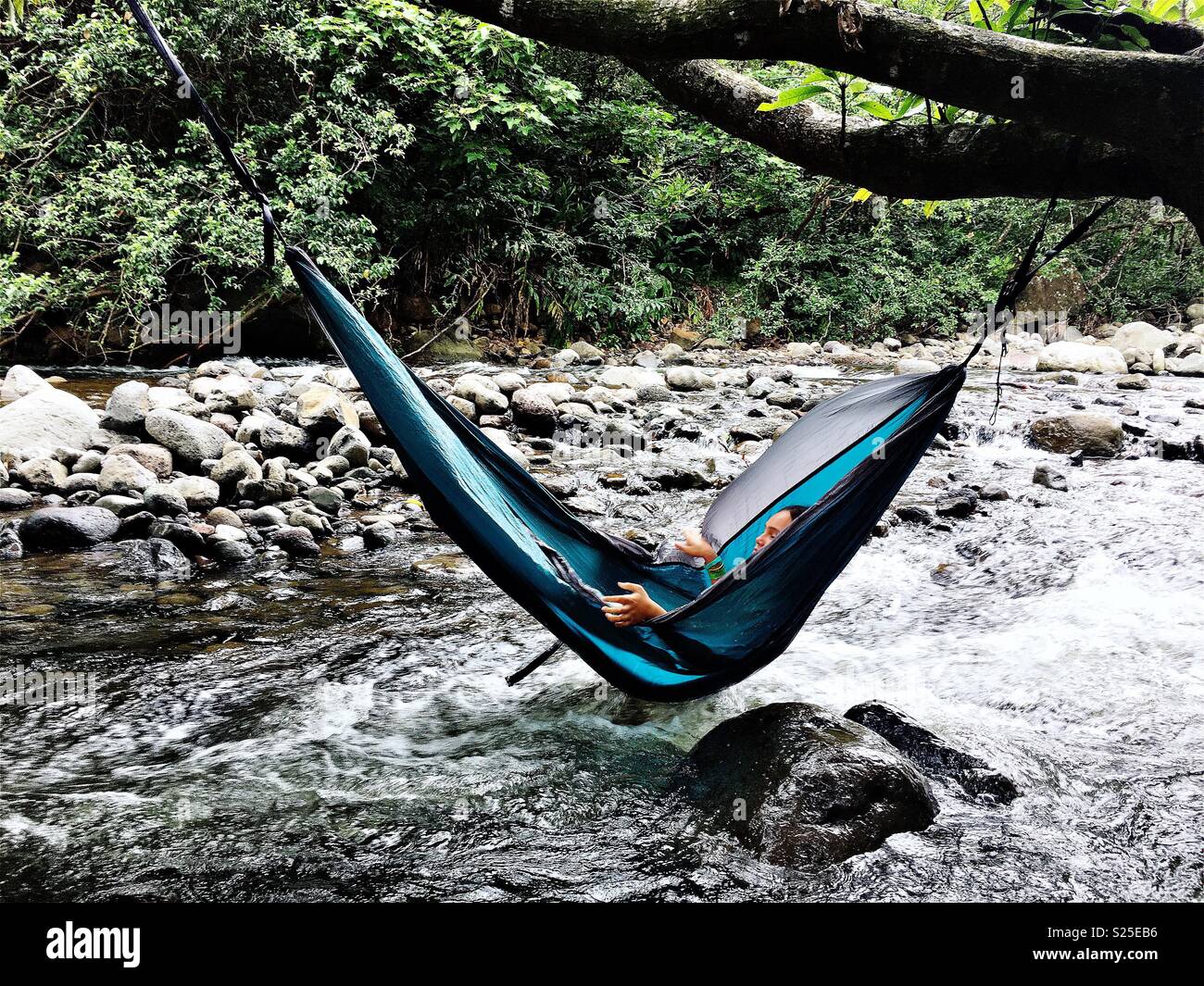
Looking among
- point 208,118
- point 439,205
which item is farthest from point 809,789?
point 439,205

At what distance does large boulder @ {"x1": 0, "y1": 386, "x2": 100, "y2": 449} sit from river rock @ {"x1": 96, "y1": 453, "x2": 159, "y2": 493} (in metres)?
0.52

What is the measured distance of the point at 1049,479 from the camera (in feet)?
14.4

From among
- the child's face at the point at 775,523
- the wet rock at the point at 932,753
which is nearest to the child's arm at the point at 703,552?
the child's face at the point at 775,523

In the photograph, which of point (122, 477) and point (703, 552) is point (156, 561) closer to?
point (122, 477)

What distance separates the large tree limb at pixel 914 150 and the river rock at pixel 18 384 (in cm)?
460

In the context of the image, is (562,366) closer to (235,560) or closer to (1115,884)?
(235,560)

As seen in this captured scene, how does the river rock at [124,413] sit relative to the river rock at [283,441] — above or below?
above

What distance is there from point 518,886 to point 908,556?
2486 millimetres

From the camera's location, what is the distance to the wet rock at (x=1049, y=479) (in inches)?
170

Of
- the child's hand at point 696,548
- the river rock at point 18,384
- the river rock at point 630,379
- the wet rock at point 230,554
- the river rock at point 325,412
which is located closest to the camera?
the child's hand at point 696,548

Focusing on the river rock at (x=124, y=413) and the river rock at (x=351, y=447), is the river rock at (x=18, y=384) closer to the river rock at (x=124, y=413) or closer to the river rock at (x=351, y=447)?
the river rock at (x=124, y=413)

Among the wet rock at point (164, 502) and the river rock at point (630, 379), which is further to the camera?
the river rock at point (630, 379)

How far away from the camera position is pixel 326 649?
8.29 feet

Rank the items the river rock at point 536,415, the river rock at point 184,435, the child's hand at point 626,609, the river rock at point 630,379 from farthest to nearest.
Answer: the river rock at point 630,379 → the river rock at point 536,415 → the river rock at point 184,435 → the child's hand at point 626,609
